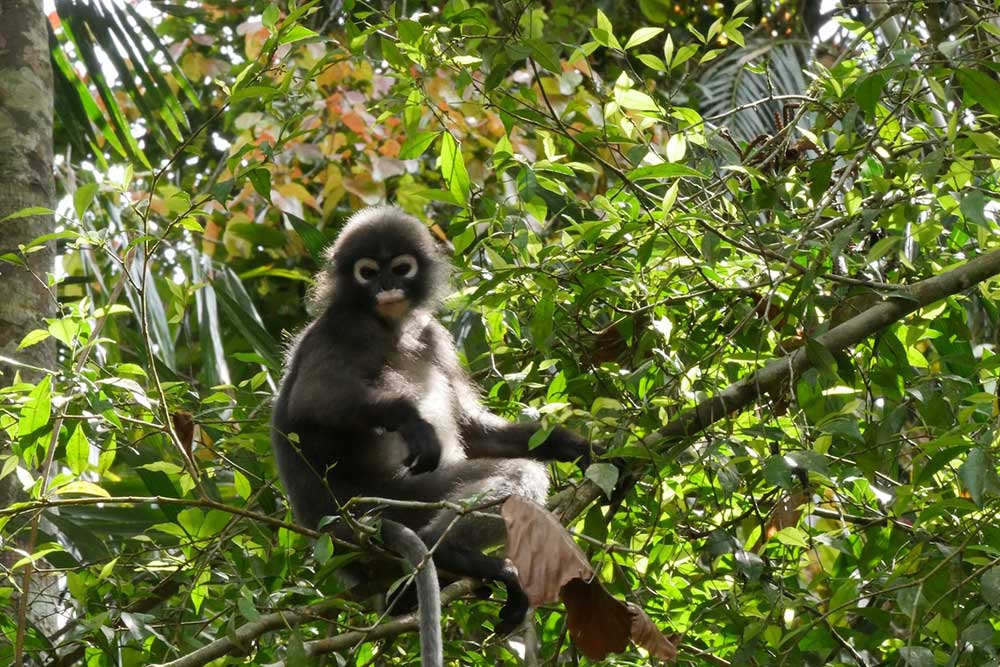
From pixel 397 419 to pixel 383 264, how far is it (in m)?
0.61

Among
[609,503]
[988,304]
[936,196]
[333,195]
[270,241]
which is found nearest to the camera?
[936,196]

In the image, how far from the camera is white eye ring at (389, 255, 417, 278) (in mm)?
3404

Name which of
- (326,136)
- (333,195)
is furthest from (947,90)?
(326,136)

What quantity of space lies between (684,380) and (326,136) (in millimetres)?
3480

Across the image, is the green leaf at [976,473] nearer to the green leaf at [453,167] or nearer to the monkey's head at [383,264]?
the green leaf at [453,167]

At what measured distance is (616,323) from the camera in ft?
8.47

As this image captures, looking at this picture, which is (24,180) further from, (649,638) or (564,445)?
(649,638)

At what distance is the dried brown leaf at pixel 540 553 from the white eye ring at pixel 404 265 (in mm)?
1568

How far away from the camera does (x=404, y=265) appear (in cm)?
342

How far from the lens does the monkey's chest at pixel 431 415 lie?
3.17 metres

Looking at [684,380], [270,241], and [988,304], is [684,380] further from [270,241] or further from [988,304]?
[270,241]

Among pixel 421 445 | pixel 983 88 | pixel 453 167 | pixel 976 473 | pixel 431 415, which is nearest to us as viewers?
pixel 976 473

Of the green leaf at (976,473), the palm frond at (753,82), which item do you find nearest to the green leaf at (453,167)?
the green leaf at (976,473)

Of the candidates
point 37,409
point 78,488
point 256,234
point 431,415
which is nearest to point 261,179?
point 37,409
